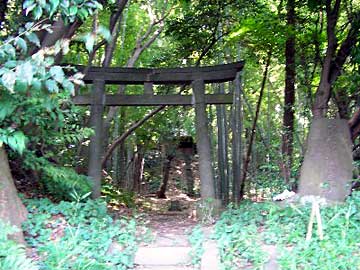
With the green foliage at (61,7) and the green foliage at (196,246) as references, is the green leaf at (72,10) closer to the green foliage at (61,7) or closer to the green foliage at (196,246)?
the green foliage at (61,7)

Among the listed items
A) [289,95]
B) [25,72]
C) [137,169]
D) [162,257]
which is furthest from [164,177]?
[25,72]

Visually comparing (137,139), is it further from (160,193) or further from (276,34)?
(276,34)

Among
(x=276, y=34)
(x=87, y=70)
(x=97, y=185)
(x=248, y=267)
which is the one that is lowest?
(x=248, y=267)

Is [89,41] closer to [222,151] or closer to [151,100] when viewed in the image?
[151,100]

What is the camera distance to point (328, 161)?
5648 mm

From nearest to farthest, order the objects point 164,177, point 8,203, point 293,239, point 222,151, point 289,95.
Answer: point 8,203
point 293,239
point 289,95
point 222,151
point 164,177

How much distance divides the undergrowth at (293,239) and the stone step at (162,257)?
0.40 m

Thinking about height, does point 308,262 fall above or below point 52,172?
below

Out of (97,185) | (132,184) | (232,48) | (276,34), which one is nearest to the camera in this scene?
(97,185)

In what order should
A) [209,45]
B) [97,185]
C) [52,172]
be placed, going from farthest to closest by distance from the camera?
[209,45] → [97,185] → [52,172]

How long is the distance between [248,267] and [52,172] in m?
2.34

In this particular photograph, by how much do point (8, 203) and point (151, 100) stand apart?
11.1 ft

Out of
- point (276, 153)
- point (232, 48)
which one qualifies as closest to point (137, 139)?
point (232, 48)

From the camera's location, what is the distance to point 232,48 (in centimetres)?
1083
